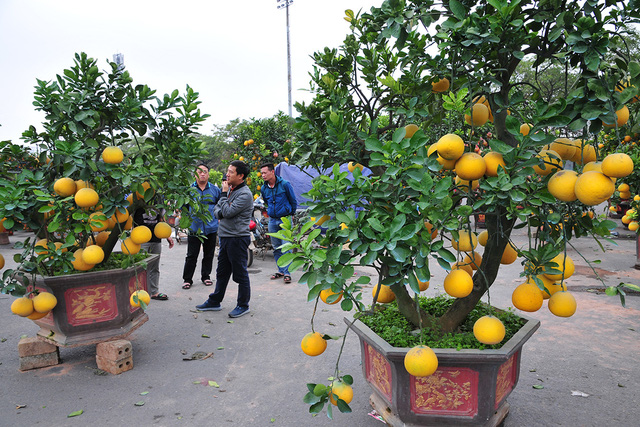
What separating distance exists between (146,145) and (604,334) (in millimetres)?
4641

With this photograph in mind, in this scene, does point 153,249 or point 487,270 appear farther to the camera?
point 153,249

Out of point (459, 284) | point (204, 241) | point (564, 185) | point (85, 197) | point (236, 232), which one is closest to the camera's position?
point (564, 185)

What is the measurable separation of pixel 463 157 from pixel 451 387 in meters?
1.21

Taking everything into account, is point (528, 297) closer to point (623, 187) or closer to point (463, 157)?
point (463, 157)

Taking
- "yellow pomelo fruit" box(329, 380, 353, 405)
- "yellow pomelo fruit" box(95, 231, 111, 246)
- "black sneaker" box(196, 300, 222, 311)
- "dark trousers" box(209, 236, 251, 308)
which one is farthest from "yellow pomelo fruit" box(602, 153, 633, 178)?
"black sneaker" box(196, 300, 222, 311)

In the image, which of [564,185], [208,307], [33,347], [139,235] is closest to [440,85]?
[564,185]

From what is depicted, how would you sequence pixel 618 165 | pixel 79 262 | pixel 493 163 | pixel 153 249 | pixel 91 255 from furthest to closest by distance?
pixel 153 249 → pixel 79 262 → pixel 91 255 → pixel 493 163 → pixel 618 165

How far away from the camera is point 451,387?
6.89 feet

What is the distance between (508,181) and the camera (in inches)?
63.8

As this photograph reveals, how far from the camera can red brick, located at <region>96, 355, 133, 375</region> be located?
331 centimetres

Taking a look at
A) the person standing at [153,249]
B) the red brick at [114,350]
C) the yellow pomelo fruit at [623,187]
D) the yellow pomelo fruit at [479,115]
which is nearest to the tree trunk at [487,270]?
the yellow pomelo fruit at [479,115]

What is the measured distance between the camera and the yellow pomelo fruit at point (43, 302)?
2998 mm

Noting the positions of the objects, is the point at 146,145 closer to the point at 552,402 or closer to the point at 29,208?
the point at 29,208

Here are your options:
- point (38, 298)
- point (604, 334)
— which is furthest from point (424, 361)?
point (604, 334)
